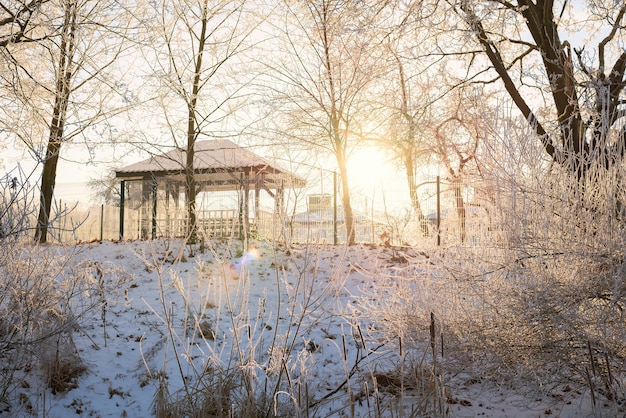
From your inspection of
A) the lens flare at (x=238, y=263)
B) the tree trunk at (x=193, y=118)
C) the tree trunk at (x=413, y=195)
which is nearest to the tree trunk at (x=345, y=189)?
the tree trunk at (x=413, y=195)

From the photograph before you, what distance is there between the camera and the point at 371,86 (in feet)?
43.8

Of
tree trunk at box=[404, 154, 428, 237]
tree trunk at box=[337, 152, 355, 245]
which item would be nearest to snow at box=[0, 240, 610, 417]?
tree trunk at box=[404, 154, 428, 237]

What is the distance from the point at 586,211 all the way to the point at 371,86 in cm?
1040

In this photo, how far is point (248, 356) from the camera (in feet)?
10.1

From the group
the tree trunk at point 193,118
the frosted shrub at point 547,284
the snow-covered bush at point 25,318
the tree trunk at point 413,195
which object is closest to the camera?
the frosted shrub at point 547,284

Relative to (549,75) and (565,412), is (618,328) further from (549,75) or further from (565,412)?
(549,75)

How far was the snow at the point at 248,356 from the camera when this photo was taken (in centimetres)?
299

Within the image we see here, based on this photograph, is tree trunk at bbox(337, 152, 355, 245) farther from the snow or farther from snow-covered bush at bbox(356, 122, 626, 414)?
snow-covered bush at bbox(356, 122, 626, 414)

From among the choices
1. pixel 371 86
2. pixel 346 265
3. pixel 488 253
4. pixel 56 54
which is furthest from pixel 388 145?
pixel 488 253

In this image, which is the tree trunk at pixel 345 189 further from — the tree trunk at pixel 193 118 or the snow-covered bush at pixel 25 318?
the snow-covered bush at pixel 25 318

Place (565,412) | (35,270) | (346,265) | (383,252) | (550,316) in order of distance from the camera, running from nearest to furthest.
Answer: (550,316), (565,412), (35,270), (346,265), (383,252)

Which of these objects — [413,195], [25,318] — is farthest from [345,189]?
[25,318]

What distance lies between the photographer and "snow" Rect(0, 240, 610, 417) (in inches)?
118

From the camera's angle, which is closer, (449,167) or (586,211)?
(586,211)
